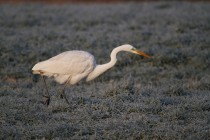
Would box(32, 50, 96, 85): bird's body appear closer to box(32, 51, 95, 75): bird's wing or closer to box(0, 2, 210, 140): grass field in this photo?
box(32, 51, 95, 75): bird's wing

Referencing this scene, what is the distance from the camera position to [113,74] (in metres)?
12.2

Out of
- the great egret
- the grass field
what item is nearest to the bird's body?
the great egret

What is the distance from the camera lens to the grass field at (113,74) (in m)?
7.40

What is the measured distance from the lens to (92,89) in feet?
34.7

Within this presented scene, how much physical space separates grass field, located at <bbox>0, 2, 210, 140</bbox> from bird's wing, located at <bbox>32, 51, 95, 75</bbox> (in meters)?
0.60

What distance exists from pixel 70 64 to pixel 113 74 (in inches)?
123

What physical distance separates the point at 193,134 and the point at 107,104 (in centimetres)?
200

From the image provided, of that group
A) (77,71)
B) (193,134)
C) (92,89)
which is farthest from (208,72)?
(193,134)

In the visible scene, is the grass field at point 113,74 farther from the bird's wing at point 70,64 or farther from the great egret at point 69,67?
the bird's wing at point 70,64

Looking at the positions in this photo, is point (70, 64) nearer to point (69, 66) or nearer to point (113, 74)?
point (69, 66)

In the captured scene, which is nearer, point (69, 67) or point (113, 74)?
point (69, 67)

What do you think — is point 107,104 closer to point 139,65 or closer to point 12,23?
point 139,65

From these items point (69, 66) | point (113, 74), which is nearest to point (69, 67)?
point (69, 66)

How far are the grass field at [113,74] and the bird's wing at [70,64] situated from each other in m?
0.60
